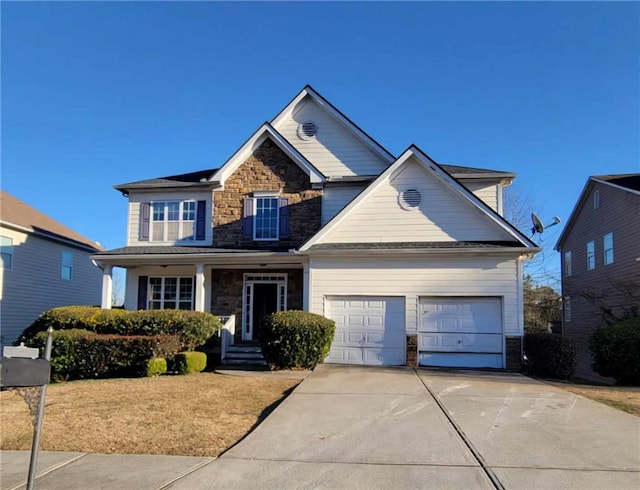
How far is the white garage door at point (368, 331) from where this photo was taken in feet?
47.0

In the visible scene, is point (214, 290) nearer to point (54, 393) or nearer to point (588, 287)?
point (54, 393)

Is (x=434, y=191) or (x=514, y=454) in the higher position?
(x=434, y=191)

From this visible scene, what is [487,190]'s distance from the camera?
1723cm

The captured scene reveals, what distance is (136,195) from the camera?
1841 cm

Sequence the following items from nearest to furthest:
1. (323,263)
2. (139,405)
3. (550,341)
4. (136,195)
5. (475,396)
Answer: (139,405), (475,396), (550,341), (323,263), (136,195)

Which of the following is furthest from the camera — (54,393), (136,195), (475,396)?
(136,195)

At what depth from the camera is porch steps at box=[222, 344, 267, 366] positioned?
48.6 ft

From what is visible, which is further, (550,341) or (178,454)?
(550,341)

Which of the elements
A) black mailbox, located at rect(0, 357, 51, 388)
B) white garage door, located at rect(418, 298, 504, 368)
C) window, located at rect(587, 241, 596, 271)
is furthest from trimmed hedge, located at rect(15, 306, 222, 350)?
window, located at rect(587, 241, 596, 271)

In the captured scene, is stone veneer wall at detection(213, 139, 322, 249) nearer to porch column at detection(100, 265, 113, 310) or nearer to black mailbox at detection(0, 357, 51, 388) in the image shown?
porch column at detection(100, 265, 113, 310)

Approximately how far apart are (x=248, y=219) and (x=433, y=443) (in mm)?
12298

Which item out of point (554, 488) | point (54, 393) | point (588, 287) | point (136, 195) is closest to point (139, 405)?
point (54, 393)

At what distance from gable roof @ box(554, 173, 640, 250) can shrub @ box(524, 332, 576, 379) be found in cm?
932

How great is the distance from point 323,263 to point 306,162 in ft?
13.6
